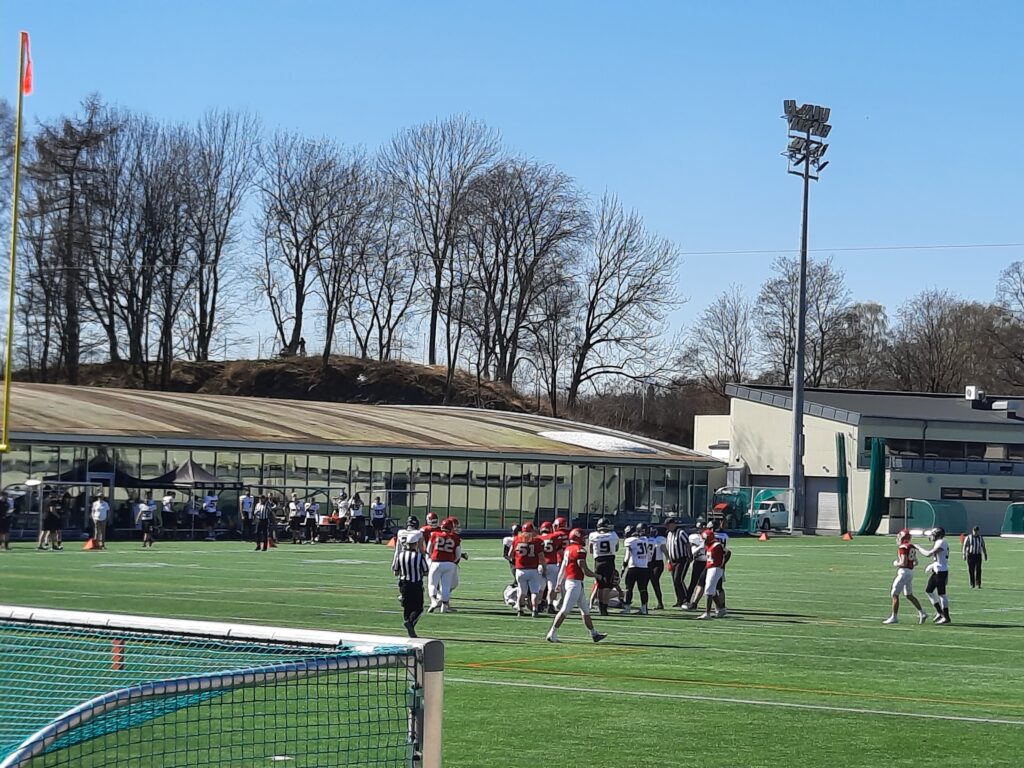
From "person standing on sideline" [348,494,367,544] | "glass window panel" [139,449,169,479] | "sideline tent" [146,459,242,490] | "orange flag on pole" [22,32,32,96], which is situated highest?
"orange flag on pole" [22,32,32,96]

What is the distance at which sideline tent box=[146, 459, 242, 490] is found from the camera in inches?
1953

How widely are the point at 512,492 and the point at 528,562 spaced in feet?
125

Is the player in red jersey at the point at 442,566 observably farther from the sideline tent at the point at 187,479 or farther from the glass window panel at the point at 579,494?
the glass window panel at the point at 579,494

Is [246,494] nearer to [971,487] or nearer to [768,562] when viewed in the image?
[768,562]

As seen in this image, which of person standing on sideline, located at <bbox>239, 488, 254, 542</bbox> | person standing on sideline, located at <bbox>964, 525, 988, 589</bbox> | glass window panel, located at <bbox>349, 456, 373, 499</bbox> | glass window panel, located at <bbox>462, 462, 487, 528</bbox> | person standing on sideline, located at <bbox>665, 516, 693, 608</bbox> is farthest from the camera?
glass window panel, located at <bbox>462, 462, 487, 528</bbox>

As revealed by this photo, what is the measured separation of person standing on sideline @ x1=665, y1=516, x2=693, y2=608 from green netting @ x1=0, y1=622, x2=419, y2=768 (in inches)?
507

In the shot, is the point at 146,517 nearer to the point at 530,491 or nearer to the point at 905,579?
the point at 530,491

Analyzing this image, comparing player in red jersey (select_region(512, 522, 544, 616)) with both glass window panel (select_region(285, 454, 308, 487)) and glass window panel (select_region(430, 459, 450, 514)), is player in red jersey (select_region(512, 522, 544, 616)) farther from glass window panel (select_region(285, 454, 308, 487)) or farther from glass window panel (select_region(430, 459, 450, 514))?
glass window panel (select_region(430, 459, 450, 514))

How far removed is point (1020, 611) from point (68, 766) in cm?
2220

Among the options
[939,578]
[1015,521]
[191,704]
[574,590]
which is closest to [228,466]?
[939,578]

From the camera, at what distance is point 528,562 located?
2441 cm

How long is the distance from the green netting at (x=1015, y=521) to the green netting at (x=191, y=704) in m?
65.5

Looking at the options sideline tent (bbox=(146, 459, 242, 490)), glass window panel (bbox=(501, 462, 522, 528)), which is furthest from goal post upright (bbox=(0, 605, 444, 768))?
glass window panel (bbox=(501, 462, 522, 528))

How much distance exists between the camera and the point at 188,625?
7754 mm
